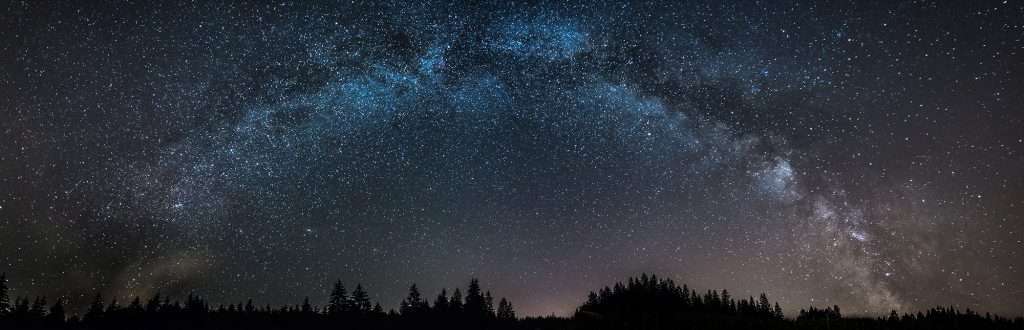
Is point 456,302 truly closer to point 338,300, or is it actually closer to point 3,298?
point 338,300

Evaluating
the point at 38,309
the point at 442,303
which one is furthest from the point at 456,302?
the point at 38,309

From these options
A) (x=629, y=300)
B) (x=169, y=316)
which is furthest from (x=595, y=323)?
(x=169, y=316)

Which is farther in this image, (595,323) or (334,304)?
(334,304)

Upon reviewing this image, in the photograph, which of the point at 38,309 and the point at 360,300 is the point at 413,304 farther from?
the point at 38,309

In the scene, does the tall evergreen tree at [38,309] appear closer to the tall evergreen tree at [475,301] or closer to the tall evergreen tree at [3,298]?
the tall evergreen tree at [3,298]

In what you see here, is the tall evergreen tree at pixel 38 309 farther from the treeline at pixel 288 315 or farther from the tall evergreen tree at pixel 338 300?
the tall evergreen tree at pixel 338 300

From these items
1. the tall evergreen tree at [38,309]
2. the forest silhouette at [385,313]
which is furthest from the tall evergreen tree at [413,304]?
the tall evergreen tree at [38,309]

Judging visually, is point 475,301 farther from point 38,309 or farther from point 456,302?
point 38,309

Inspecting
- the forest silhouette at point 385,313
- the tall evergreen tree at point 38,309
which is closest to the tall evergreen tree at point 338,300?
the forest silhouette at point 385,313

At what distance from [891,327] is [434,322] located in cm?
5973

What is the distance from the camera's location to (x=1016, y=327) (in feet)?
219

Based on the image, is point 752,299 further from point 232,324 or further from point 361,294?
point 232,324

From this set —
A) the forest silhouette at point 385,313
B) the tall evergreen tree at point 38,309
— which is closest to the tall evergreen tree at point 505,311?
the forest silhouette at point 385,313

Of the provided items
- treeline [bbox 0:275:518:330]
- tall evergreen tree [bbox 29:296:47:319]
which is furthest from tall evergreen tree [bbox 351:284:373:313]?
tall evergreen tree [bbox 29:296:47:319]
